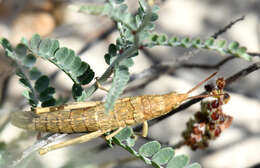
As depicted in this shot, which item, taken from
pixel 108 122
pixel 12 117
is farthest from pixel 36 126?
pixel 108 122

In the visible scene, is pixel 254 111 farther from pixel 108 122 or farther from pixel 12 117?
pixel 12 117

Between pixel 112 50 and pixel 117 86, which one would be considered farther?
pixel 112 50

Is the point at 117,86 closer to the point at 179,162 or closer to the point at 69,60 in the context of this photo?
the point at 69,60

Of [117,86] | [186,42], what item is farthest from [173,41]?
[117,86]

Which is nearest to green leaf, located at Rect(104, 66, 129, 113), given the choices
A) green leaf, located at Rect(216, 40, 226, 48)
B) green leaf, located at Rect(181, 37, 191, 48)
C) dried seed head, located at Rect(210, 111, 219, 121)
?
green leaf, located at Rect(181, 37, 191, 48)

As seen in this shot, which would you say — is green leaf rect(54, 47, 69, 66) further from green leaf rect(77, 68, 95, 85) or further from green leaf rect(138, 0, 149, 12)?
green leaf rect(138, 0, 149, 12)
